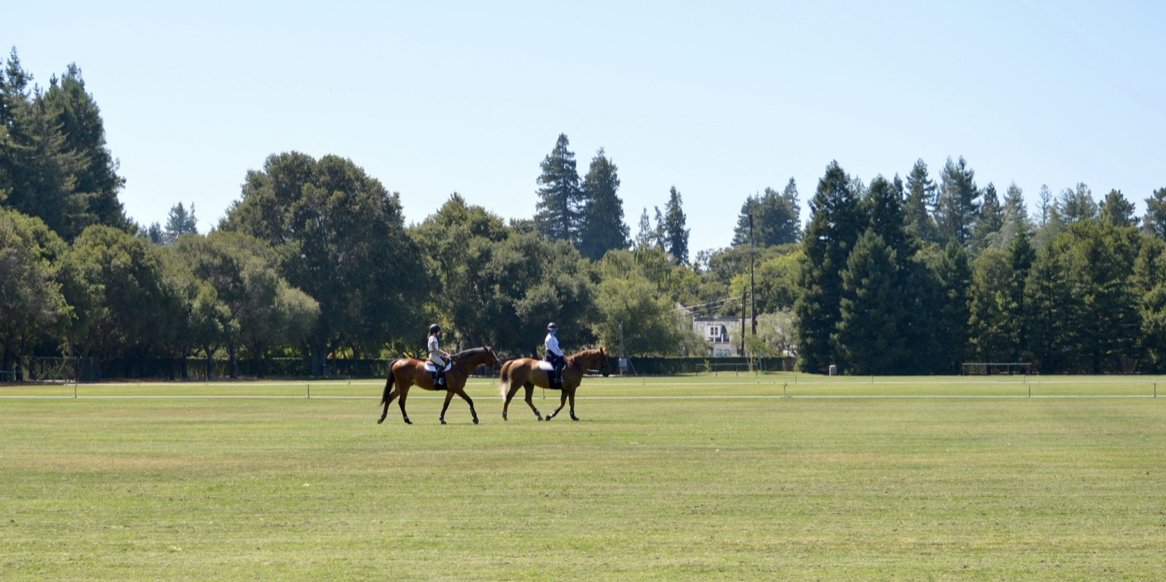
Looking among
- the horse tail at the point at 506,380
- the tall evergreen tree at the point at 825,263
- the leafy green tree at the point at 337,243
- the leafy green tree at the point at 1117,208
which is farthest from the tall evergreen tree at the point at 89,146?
the leafy green tree at the point at 1117,208

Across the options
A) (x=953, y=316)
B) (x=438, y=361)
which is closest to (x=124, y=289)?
(x=438, y=361)

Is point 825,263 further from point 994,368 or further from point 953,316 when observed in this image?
point 994,368

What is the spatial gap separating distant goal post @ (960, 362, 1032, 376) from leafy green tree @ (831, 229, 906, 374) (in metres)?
6.29

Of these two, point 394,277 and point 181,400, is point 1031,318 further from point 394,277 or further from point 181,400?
point 181,400

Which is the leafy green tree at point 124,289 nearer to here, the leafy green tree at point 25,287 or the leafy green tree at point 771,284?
the leafy green tree at point 25,287

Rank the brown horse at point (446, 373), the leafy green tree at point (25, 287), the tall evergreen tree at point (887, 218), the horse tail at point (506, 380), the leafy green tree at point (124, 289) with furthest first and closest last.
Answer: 1. the tall evergreen tree at point (887, 218)
2. the leafy green tree at point (124, 289)
3. the leafy green tree at point (25, 287)
4. the horse tail at point (506, 380)
5. the brown horse at point (446, 373)

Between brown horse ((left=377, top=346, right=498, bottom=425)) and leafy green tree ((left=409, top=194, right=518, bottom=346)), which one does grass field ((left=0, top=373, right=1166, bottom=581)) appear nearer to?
brown horse ((left=377, top=346, right=498, bottom=425))

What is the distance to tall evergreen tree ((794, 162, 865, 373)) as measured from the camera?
115438 mm

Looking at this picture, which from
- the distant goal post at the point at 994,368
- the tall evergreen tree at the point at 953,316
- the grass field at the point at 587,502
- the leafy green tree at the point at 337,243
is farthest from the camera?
the tall evergreen tree at the point at 953,316

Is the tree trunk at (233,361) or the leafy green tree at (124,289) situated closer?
the leafy green tree at (124,289)

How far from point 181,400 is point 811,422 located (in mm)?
28578

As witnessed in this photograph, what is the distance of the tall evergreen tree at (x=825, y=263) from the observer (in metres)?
115

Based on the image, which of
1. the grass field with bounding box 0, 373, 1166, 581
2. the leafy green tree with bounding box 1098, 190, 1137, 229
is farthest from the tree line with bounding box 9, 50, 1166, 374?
the grass field with bounding box 0, 373, 1166, 581

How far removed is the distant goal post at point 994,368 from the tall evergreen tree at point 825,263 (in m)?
12.3
